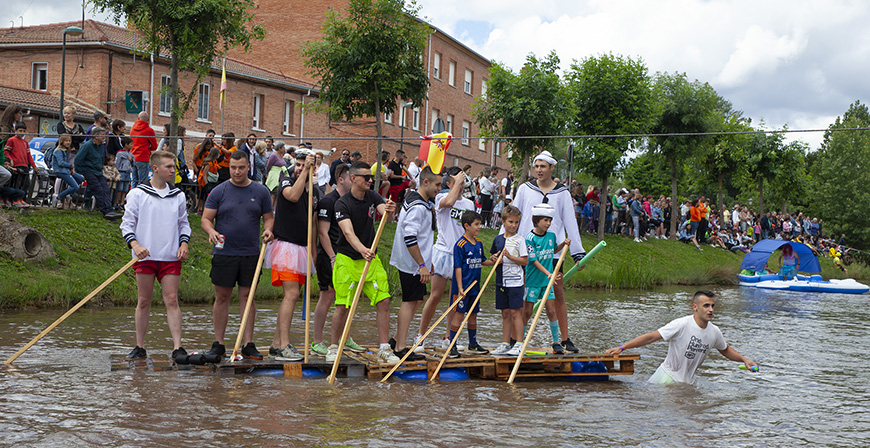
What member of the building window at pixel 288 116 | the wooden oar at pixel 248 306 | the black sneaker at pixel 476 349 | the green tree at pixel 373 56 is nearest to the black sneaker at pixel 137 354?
the wooden oar at pixel 248 306

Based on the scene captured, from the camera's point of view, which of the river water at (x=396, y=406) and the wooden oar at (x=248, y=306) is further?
the wooden oar at (x=248, y=306)

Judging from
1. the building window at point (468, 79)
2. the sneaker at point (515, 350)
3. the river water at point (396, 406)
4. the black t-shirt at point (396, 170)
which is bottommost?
the river water at point (396, 406)

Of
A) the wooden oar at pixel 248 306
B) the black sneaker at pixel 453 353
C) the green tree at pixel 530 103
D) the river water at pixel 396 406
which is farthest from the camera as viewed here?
the green tree at pixel 530 103

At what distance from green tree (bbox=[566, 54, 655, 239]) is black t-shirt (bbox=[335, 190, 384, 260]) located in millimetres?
24208

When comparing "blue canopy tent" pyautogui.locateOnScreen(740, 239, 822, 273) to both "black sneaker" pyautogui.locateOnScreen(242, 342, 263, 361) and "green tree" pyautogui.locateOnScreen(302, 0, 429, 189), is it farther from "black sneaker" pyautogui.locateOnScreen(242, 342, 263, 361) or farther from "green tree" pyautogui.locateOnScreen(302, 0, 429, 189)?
"black sneaker" pyautogui.locateOnScreen(242, 342, 263, 361)

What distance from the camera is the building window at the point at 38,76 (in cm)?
3600

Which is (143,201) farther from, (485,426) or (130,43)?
(130,43)

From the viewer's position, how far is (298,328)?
41.4 ft

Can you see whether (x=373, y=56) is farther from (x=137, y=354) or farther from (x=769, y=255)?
(x=137, y=354)

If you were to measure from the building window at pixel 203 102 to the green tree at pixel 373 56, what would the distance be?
38.1 feet

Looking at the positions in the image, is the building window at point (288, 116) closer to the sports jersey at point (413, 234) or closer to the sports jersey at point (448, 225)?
the sports jersey at point (448, 225)

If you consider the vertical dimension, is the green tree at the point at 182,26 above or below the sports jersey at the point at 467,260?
above

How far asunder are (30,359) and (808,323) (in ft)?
46.1

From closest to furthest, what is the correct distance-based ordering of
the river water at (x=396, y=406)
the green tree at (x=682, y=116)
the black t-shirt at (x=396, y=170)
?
the river water at (x=396, y=406)
the black t-shirt at (x=396, y=170)
the green tree at (x=682, y=116)
